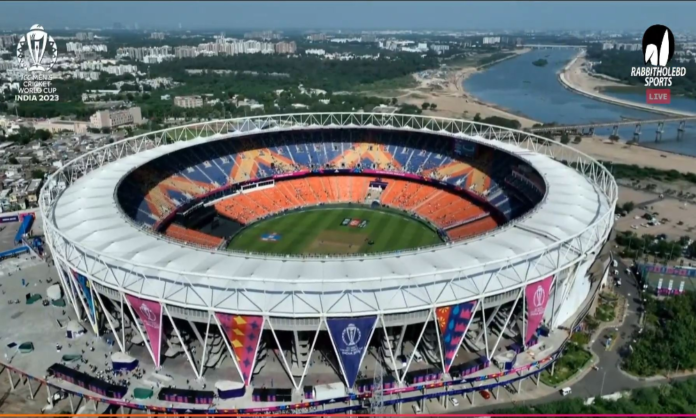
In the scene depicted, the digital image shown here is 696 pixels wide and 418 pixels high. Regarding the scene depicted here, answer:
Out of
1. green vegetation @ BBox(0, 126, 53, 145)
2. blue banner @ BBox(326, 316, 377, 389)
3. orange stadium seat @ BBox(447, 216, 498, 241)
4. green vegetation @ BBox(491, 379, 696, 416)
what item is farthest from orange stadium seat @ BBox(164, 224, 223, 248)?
green vegetation @ BBox(0, 126, 53, 145)

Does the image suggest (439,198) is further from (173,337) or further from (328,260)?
(173,337)

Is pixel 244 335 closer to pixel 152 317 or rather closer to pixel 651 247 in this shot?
pixel 152 317

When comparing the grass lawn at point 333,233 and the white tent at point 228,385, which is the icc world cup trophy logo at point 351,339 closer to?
the white tent at point 228,385

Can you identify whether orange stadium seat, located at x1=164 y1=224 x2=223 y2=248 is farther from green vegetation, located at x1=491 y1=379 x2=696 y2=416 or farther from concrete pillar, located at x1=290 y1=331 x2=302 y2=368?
green vegetation, located at x1=491 y1=379 x2=696 y2=416

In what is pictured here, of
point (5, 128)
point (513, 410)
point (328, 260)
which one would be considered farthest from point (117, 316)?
point (5, 128)

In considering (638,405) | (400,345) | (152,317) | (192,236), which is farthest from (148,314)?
(638,405)

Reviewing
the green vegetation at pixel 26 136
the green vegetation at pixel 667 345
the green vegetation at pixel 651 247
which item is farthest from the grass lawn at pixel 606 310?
the green vegetation at pixel 26 136
